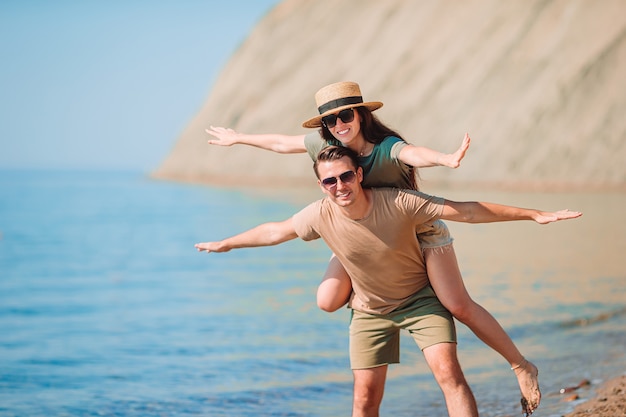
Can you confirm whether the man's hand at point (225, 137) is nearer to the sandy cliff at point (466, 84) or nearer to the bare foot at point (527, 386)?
the bare foot at point (527, 386)

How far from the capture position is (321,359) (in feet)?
34.5

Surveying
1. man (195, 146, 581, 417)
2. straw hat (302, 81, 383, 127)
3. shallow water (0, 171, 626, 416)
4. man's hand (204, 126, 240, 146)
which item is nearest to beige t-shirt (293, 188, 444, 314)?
man (195, 146, 581, 417)

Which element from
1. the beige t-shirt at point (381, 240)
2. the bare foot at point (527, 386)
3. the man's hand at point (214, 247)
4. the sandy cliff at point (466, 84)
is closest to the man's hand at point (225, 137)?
the man's hand at point (214, 247)

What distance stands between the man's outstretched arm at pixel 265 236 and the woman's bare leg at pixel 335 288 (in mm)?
351

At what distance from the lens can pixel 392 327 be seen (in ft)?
19.5

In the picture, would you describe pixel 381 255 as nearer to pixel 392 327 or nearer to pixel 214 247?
pixel 392 327

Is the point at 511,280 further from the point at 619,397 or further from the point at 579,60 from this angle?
the point at 579,60

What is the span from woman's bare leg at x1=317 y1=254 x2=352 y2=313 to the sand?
1912mm

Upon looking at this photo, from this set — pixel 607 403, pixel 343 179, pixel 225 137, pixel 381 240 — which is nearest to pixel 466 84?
pixel 607 403

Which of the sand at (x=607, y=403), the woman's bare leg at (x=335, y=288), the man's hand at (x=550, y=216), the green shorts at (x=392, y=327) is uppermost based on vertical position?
the man's hand at (x=550, y=216)

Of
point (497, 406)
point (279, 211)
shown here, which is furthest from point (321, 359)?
point (279, 211)

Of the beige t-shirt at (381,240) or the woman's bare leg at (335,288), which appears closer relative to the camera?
the beige t-shirt at (381,240)

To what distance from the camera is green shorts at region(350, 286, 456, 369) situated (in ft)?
18.9

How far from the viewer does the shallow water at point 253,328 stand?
884 cm
